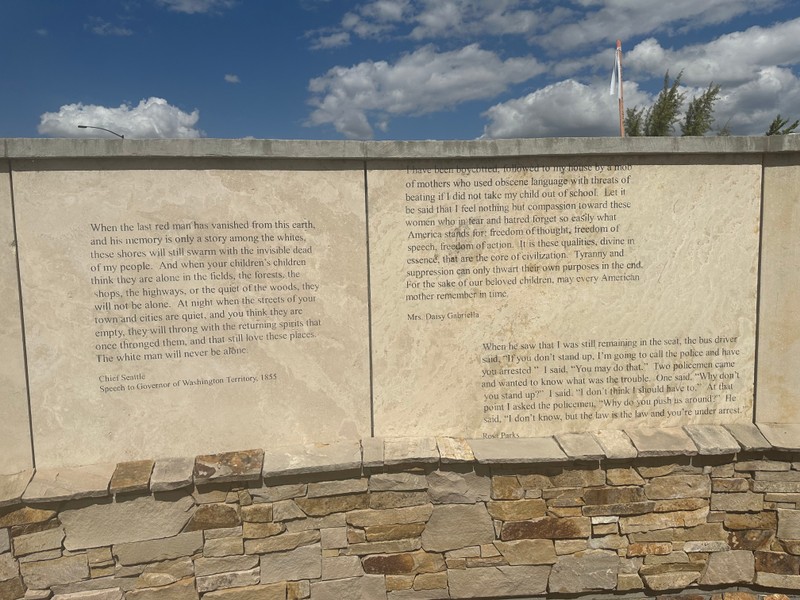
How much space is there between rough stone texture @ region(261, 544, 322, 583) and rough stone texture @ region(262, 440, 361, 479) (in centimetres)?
53

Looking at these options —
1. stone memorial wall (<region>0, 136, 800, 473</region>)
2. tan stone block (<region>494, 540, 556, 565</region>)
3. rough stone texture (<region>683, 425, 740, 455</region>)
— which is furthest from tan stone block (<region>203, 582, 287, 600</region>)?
rough stone texture (<region>683, 425, 740, 455</region>)

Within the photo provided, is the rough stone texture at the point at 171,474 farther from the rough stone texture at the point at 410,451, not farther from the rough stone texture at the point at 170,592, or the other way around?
the rough stone texture at the point at 410,451

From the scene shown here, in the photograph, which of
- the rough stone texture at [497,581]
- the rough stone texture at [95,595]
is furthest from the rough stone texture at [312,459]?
the rough stone texture at [95,595]

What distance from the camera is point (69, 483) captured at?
3.17m

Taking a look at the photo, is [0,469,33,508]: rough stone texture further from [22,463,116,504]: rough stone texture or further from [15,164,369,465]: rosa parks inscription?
[15,164,369,465]: rosa parks inscription

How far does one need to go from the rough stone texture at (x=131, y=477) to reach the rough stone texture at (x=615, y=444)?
2.74m

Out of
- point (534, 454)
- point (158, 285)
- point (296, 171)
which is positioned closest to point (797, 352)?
point (534, 454)

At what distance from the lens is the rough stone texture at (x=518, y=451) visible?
3354mm

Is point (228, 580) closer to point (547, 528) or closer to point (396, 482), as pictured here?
point (396, 482)

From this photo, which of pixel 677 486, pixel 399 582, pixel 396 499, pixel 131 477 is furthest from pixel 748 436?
pixel 131 477

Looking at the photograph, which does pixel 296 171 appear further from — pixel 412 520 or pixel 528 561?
pixel 528 561

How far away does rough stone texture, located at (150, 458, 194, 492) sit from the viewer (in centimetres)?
316

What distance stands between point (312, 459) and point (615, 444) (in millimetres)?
1893

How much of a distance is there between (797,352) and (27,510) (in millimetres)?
4780
